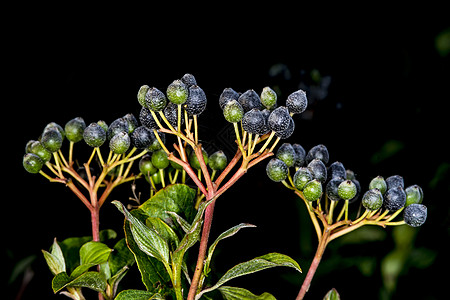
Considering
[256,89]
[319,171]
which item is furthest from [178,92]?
[256,89]

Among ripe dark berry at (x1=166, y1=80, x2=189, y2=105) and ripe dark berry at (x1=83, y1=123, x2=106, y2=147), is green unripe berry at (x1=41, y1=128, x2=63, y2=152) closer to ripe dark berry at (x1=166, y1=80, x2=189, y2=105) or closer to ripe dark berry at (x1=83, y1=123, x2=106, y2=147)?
ripe dark berry at (x1=83, y1=123, x2=106, y2=147)

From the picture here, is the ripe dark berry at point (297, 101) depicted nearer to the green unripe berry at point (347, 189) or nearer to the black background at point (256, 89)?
the green unripe berry at point (347, 189)

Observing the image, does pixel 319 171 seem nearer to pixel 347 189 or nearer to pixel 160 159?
pixel 347 189

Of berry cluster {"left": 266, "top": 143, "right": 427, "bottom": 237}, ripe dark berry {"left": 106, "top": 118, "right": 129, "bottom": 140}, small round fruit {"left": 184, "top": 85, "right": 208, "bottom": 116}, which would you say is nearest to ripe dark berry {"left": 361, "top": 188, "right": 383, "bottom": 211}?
berry cluster {"left": 266, "top": 143, "right": 427, "bottom": 237}
